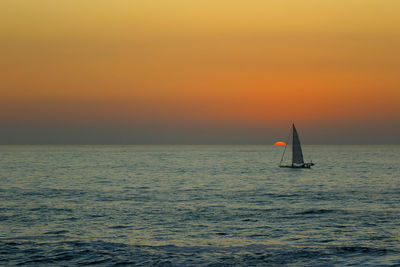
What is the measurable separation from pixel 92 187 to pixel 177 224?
3934 centimetres

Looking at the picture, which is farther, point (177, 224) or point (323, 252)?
point (177, 224)

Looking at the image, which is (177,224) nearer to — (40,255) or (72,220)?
(72,220)

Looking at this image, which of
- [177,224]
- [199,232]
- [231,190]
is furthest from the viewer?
[231,190]

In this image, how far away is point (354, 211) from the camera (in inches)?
1812

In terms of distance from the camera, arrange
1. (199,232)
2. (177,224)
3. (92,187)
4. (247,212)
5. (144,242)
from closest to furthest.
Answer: (144,242)
(199,232)
(177,224)
(247,212)
(92,187)

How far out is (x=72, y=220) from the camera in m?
40.0

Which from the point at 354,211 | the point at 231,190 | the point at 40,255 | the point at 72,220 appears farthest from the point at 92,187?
the point at 40,255

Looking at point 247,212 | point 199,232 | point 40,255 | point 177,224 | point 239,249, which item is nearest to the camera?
point 40,255

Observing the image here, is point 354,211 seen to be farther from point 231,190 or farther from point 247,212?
point 231,190

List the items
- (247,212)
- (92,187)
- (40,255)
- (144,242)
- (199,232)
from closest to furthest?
(40,255) < (144,242) < (199,232) < (247,212) < (92,187)

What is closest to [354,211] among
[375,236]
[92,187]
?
[375,236]

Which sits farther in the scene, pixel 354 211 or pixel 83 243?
pixel 354 211

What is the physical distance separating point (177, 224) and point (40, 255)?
12.9m

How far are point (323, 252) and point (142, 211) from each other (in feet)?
71.4
